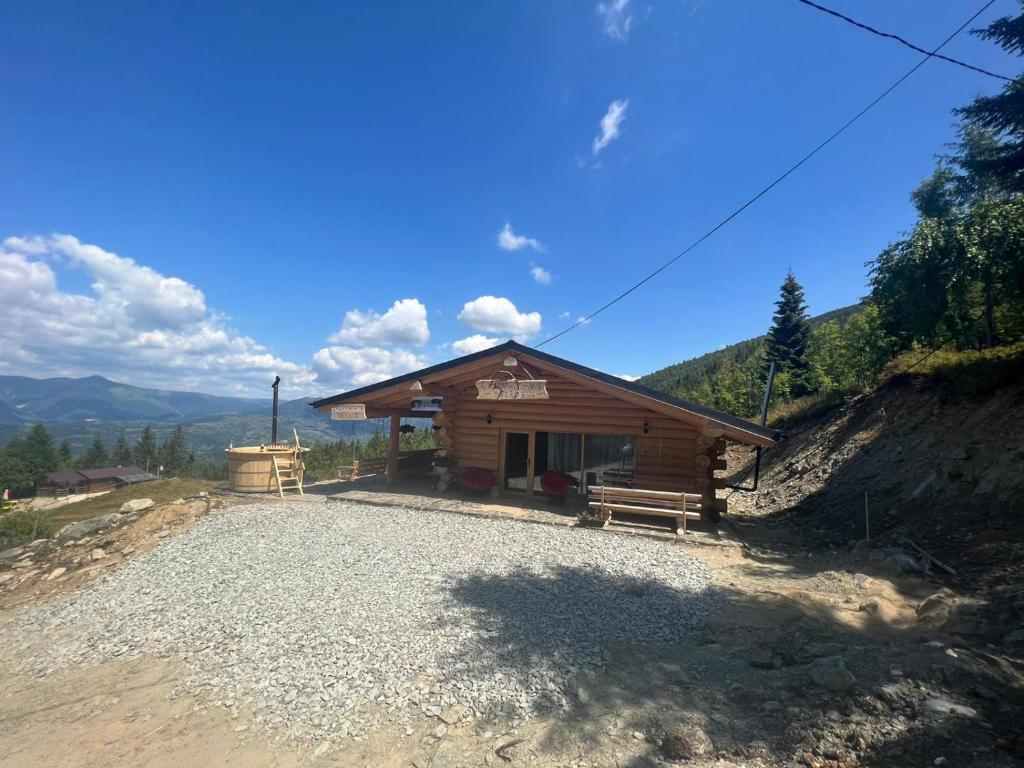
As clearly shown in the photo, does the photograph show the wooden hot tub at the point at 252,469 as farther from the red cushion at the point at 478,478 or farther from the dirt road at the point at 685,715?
the dirt road at the point at 685,715

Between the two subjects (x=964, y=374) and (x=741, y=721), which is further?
(x=964, y=374)

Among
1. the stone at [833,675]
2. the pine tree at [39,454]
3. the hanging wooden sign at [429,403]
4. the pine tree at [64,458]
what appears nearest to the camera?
the stone at [833,675]

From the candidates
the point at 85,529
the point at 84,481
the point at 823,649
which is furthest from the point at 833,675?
the point at 84,481

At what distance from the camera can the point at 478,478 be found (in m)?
13.5

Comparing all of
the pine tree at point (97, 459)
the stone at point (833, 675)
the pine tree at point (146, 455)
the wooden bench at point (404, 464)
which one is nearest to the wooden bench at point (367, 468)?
the wooden bench at point (404, 464)

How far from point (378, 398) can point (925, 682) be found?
13540 mm

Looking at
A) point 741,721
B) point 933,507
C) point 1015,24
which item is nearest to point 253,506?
point 741,721

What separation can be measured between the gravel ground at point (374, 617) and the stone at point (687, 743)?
3.38ft

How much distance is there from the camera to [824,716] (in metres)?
3.48

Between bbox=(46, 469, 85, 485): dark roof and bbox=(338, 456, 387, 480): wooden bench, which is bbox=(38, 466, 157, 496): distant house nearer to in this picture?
bbox=(46, 469, 85, 485): dark roof

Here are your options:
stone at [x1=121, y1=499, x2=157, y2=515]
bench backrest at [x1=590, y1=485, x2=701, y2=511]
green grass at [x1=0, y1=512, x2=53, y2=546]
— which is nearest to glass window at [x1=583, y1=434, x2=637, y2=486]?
bench backrest at [x1=590, y1=485, x2=701, y2=511]

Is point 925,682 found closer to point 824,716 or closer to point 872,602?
point 824,716

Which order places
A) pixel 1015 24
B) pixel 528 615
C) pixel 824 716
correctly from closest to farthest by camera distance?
pixel 824 716, pixel 528 615, pixel 1015 24

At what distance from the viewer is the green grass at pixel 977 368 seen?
35.2 feet
